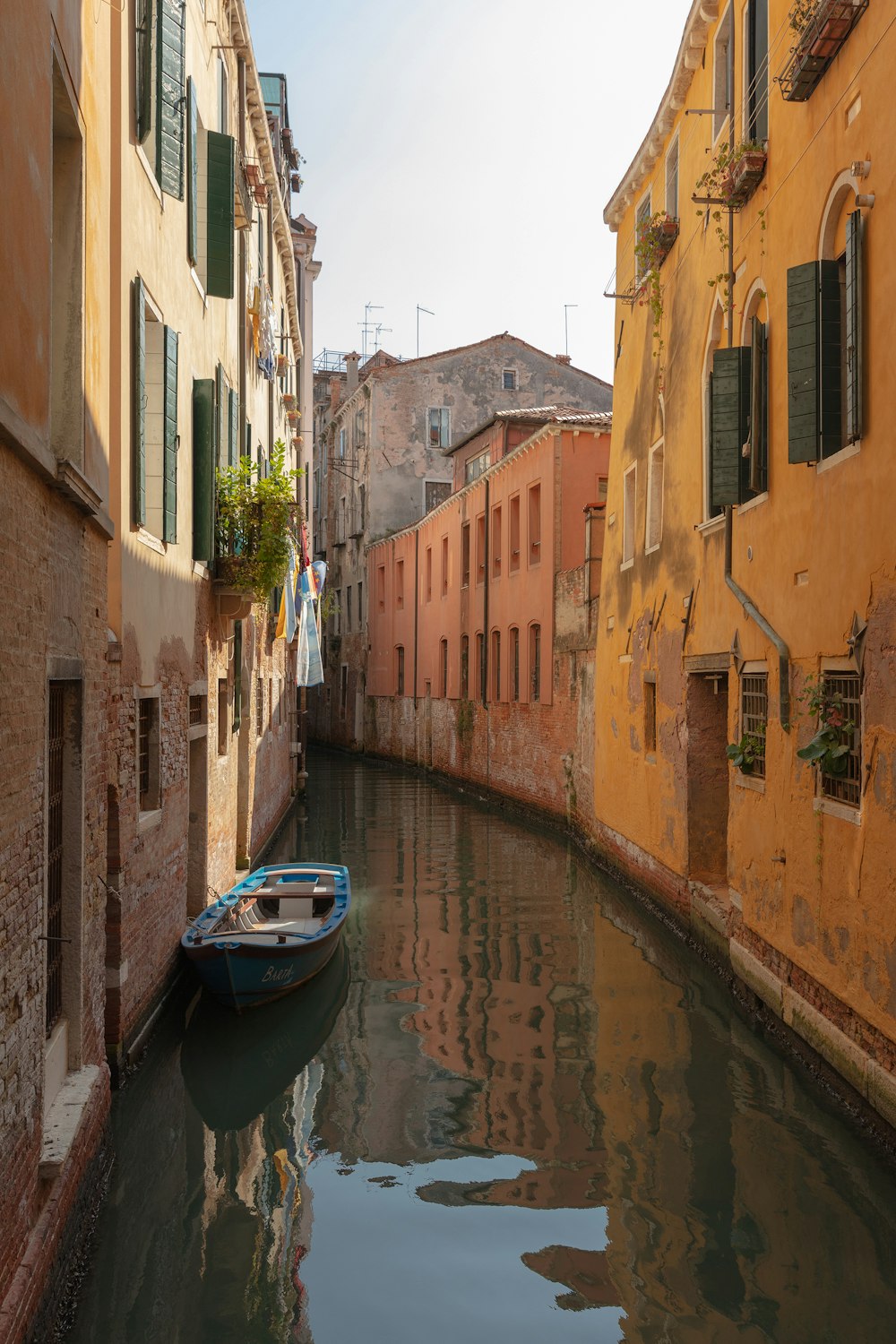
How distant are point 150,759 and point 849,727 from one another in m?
4.74

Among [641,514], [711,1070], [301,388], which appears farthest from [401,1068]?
[301,388]

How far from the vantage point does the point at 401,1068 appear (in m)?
8.05

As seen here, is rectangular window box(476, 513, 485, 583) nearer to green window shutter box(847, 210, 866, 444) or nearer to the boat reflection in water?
the boat reflection in water

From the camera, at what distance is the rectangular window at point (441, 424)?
37.3 metres

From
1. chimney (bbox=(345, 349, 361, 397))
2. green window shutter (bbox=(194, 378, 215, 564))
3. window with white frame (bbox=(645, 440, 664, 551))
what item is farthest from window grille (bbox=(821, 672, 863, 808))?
chimney (bbox=(345, 349, 361, 397))

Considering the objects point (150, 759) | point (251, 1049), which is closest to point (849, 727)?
point (251, 1049)

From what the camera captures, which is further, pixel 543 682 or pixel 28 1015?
pixel 543 682

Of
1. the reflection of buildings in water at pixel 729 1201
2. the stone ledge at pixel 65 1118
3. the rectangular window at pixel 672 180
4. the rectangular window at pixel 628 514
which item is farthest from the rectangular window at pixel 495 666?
the stone ledge at pixel 65 1118

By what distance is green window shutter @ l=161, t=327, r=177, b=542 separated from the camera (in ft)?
27.1

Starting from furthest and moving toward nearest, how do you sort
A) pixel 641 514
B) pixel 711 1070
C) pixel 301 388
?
pixel 301 388, pixel 641 514, pixel 711 1070

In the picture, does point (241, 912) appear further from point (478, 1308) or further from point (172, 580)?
point (478, 1308)

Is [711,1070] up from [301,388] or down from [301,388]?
down

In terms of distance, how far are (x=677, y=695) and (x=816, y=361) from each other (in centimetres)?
549

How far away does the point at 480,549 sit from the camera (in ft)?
91.0
